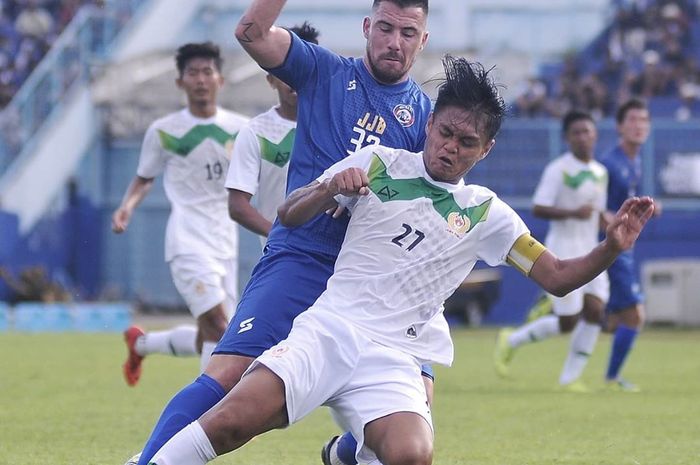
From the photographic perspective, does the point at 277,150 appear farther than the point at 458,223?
Yes

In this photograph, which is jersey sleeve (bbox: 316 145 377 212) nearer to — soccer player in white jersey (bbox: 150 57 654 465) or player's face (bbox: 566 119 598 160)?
soccer player in white jersey (bbox: 150 57 654 465)

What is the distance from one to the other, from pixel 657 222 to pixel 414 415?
22.1 metres

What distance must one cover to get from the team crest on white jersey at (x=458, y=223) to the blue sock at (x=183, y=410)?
4.01 ft

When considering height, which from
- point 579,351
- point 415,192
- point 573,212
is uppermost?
point 415,192

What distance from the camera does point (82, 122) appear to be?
1268 inches

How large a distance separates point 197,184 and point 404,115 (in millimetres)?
4567

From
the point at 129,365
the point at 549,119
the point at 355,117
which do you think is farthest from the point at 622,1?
the point at 355,117

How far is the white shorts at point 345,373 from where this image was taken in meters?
5.54

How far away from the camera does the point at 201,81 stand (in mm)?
10445

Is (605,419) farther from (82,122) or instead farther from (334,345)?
(82,122)

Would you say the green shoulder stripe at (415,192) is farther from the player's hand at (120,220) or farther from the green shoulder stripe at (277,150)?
the player's hand at (120,220)

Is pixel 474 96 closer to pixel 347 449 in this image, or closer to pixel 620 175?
pixel 347 449

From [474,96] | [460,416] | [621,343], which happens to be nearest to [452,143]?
[474,96]

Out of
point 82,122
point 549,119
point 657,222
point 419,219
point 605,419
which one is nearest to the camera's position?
point 419,219
